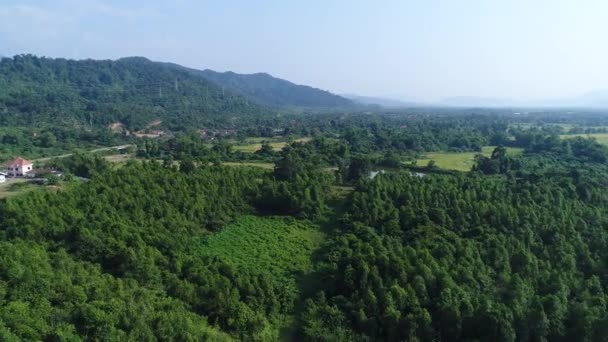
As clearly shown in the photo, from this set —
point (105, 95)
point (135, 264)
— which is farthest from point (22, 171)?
point (105, 95)

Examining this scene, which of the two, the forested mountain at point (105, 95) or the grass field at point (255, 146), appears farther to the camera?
the forested mountain at point (105, 95)

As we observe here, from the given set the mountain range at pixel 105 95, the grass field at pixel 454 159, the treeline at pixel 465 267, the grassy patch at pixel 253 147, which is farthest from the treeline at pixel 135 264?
the mountain range at pixel 105 95

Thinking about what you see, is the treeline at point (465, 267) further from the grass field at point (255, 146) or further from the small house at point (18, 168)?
the grass field at point (255, 146)

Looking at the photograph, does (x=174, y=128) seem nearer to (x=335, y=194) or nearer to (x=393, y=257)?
(x=335, y=194)

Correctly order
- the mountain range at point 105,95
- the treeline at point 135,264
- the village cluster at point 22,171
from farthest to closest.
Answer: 1. the mountain range at point 105,95
2. the village cluster at point 22,171
3. the treeline at point 135,264

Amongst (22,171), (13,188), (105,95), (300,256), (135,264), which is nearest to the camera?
(135,264)

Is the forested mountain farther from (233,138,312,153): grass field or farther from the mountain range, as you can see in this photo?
(233,138,312,153): grass field

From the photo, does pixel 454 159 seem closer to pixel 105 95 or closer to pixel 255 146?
pixel 255 146
